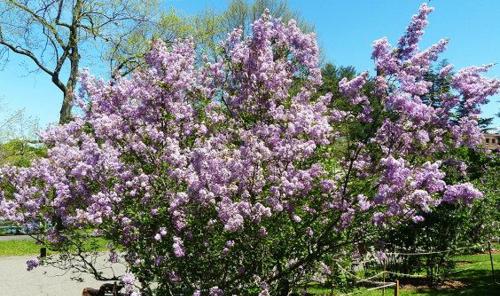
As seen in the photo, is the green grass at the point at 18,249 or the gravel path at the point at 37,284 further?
the green grass at the point at 18,249

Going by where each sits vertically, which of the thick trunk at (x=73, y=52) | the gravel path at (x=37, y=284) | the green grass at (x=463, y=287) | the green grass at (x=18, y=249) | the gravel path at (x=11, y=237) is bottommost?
the green grass at (x=463, y=287)

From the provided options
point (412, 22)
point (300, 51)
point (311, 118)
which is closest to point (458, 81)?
point (412, 22)

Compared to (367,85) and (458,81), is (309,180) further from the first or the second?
(458,81)

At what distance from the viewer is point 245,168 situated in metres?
5.58

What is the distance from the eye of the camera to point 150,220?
5957 mm

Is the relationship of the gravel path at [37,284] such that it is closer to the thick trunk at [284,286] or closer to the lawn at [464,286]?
the lawn at [464,286]

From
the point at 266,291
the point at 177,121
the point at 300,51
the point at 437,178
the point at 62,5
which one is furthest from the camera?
the point at 62,5

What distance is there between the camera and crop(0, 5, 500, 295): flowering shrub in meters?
5.42

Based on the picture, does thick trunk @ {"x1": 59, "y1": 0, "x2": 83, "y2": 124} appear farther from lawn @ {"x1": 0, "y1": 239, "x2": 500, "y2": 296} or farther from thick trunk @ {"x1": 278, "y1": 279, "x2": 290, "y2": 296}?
thick trunk @ {"x1": 278, "y1": 279, "x2": 290, "y2": 296}

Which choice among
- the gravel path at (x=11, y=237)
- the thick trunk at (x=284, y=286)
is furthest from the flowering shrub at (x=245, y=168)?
the gravel path at (x=11, y=237)

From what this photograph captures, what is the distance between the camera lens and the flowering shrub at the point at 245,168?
5418 millimetres

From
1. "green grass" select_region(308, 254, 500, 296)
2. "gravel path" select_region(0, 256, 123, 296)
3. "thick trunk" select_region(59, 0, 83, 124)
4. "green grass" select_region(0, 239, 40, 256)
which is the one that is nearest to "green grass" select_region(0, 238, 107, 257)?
"green grass" select_region(0, 239, 40, 256)

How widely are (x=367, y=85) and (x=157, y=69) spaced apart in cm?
272

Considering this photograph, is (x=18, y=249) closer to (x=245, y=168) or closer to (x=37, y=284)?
(x=37, y=284)
